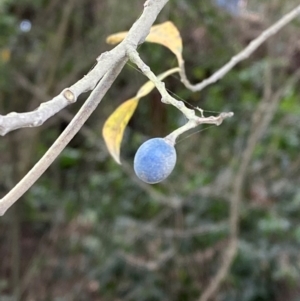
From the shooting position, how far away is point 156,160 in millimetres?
370

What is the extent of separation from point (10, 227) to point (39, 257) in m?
0.16

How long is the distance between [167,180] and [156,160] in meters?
1.63

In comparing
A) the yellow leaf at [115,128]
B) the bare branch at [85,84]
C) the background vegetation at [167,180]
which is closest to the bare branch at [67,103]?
the bare branch at [85,84]

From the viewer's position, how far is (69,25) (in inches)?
78.0

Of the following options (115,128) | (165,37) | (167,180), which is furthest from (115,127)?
(167,180)

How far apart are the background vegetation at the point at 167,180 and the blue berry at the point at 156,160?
49.1 inches

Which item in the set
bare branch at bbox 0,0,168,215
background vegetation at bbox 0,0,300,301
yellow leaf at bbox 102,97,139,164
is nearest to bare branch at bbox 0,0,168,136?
bare branch at bbox 0,0,168,215

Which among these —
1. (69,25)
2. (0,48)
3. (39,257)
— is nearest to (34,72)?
(69,25)

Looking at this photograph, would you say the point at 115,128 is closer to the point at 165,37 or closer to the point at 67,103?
the point at 165,37

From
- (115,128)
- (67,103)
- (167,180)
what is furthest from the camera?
(167,180)

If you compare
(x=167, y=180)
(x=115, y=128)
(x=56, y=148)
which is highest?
(x=167, y=180)

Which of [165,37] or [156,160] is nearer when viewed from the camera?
[156,160]

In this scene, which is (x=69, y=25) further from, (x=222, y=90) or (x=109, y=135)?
(x=109, y=135)

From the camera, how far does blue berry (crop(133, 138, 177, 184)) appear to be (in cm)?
37
